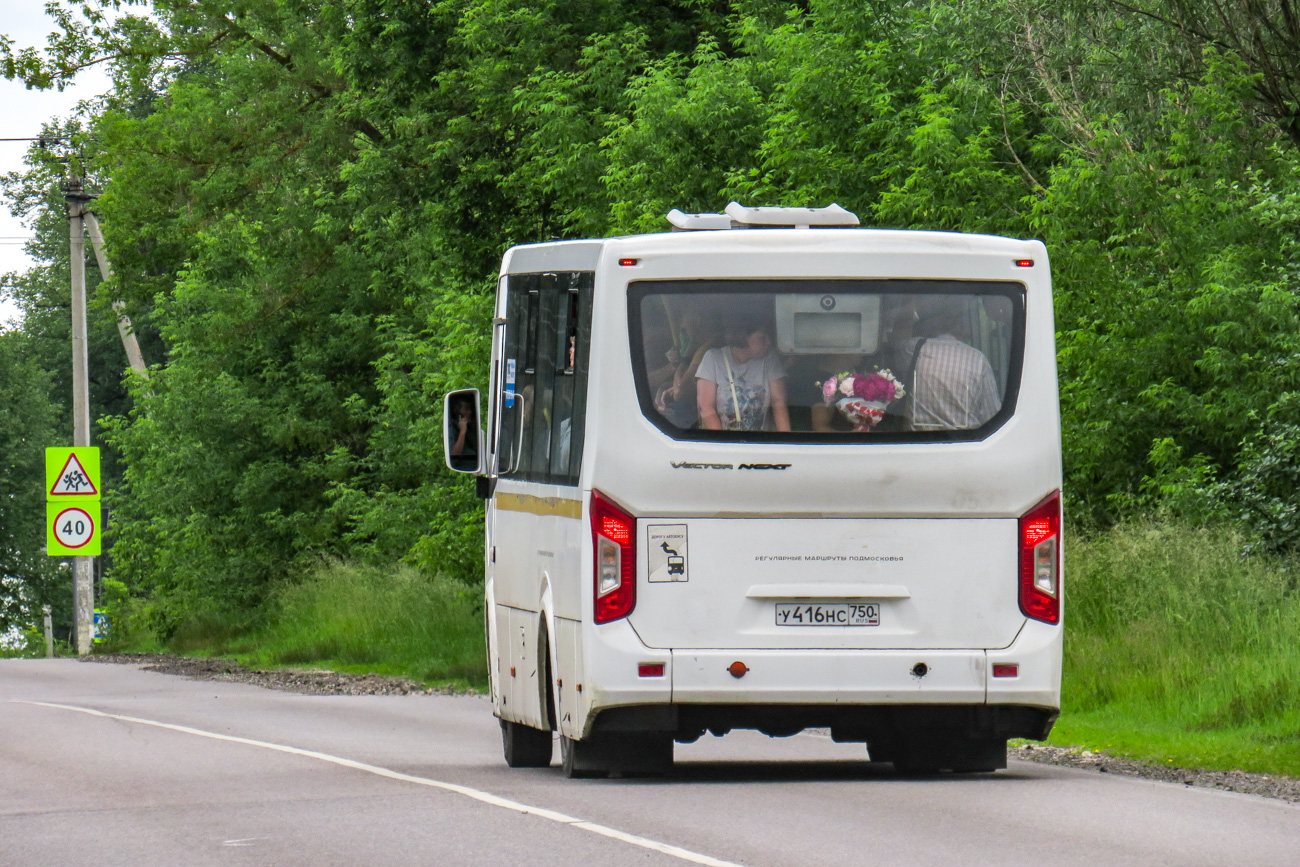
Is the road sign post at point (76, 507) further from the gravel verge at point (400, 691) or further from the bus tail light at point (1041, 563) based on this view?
the bus tail light at point (1041, 563)

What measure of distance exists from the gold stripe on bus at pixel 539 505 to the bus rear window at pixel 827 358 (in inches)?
26.0

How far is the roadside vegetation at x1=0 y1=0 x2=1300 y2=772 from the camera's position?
20.0 metres

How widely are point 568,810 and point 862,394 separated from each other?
271cm

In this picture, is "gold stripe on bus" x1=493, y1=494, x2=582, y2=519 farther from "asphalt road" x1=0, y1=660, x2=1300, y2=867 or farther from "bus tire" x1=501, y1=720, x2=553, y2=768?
"asphalt road" x1=0, y1=660, x2=1300, y2=867

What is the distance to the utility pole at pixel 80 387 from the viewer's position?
42156 millimetres

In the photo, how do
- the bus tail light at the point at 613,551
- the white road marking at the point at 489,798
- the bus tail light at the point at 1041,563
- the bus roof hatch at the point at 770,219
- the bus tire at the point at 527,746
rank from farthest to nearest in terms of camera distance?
the bus tire at the point at 527,746 < the bus roof hatch at the point at 770,219 < the bus tail light at the point at 1041,563 < the bus tail light at the point at 613,551 < the white road marking at the point at 489,798

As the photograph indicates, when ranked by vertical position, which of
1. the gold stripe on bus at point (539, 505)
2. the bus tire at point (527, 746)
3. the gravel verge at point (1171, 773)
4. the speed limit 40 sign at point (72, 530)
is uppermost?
the speed limit 40 sign at point (72, 530)

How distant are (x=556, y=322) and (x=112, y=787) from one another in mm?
3875

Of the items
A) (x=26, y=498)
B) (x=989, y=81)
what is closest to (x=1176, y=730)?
(x=989, y=81)

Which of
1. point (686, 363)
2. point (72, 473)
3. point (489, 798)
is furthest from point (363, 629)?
point (686, 363)

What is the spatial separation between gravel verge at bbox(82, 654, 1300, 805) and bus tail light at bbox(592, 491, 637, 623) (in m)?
3.46

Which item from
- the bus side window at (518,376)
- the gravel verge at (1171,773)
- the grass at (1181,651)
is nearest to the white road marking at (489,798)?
the bus side window at (518,376)

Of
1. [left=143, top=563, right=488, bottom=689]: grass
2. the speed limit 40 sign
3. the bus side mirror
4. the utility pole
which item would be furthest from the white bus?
the utility pole

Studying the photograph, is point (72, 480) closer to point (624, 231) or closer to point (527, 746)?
point (624, 231)
